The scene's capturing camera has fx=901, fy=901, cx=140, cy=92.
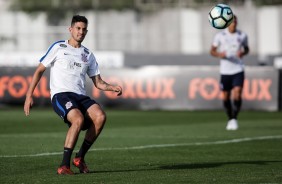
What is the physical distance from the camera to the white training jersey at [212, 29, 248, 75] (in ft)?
63.4

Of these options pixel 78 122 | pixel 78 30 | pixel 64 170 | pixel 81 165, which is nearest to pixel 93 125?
pixel 78 122

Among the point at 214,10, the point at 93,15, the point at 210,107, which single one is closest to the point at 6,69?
the point at 210,107

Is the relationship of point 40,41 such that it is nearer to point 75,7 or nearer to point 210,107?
point 75,7

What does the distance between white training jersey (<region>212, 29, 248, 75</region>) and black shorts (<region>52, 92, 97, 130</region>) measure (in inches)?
337

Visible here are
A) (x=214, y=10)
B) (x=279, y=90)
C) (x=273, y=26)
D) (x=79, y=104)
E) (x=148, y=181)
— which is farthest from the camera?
(x=273, y=26)

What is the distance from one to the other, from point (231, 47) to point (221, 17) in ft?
13.2

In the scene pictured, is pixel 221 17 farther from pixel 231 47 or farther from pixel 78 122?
pixel 78 122

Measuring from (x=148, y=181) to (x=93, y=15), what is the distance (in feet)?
120

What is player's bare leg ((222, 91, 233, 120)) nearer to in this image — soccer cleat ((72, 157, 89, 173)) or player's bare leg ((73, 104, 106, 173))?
player's bare leg ((73, 104, 106, 173))

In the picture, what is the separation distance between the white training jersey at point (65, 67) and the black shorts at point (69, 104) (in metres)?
0.09

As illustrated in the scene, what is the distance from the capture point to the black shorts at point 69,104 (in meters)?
10.9

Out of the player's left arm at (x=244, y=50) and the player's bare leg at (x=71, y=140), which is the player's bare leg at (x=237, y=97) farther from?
the player's bare leg at (x=71, y=140)

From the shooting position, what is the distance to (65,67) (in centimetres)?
1113

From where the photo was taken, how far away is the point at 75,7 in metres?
46.1
